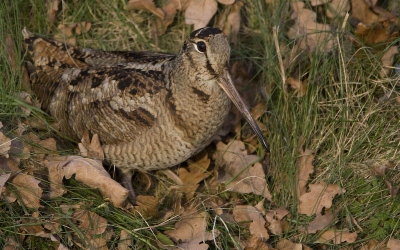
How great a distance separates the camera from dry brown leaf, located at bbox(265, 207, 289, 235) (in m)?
3.99

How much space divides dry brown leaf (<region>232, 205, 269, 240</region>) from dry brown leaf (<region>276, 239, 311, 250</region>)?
9 cm

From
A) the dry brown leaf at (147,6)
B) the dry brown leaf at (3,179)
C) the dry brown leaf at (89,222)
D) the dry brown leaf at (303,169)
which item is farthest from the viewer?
the dry brown leaf at (147,6)

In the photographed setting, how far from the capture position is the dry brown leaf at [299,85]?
441 cm

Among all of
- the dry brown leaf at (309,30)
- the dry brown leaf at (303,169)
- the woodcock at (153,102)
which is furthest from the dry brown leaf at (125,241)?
the dry brown leaf at (309,30)

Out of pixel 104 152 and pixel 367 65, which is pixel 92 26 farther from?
pixel 367 65

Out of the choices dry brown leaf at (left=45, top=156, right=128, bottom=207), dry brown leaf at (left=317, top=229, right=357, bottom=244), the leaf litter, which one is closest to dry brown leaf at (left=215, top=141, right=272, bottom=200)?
the leaf litter

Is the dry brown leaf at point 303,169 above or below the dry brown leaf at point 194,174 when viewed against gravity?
above

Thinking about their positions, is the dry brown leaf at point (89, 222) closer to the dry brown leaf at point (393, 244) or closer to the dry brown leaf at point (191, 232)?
the dry brown leaf at point (191, 232)

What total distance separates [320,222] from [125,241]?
1213 mm

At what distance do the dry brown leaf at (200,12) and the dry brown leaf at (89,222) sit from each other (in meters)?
1.76

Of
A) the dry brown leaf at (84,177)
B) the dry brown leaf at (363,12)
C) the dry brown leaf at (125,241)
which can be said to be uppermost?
the dry brown leaf at (363,12)

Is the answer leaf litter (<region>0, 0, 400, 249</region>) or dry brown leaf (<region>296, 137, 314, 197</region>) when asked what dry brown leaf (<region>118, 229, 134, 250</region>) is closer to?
leaf litter (<region>0, 0, 400, 249</region>)

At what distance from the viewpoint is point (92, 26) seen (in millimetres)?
5016

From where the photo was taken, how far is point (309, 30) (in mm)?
4672
